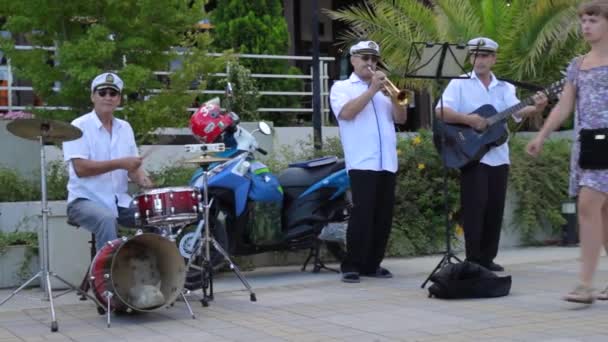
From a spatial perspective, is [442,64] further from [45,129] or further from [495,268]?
[45,129]

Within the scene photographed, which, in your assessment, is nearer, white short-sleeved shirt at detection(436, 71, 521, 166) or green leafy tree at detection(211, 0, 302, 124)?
white short-sleeved shirt at detection(436, 71, 521, 166)

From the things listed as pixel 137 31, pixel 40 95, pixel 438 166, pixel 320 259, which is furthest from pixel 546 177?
pixel 40 95

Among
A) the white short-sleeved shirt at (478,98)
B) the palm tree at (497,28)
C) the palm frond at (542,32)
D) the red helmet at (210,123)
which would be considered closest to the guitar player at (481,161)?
the white short-sleeved shirt at (478,98)

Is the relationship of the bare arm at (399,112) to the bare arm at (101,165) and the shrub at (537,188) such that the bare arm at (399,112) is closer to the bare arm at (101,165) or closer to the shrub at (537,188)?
the bare arm at (101,165)

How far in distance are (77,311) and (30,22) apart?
11.3 ft

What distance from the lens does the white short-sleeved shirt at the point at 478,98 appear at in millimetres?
8180

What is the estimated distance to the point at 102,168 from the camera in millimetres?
7059

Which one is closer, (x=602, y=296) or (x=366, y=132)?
(x=602, y=296)

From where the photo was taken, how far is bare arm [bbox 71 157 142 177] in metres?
7.06

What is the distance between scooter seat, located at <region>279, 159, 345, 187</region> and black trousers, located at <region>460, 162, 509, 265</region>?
1201mm

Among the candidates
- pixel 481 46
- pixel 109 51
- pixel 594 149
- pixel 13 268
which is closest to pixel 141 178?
pixel 13 268

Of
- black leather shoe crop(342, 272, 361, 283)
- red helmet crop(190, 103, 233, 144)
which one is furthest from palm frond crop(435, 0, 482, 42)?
red helmet crop(190, 103, 233, 144)

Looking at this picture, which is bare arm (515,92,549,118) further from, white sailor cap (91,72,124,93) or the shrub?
white sailor cap (91,72,124,93)

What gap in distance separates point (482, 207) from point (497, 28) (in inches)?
240
